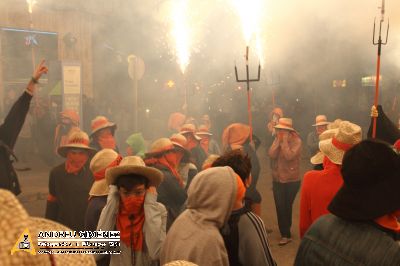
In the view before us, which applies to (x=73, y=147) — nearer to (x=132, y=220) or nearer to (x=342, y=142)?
(x=132, y=220)

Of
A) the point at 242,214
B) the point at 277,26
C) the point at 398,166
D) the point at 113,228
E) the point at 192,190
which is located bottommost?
the point at 113,228

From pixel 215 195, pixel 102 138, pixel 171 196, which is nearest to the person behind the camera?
pixel 215 195

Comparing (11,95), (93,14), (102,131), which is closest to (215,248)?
(102,131)

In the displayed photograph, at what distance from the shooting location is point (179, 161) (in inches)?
175

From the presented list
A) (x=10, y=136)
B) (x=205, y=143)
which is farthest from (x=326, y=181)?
(x=205, y=143)

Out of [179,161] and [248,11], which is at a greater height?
[248,11]

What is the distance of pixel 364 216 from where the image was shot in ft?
5.51

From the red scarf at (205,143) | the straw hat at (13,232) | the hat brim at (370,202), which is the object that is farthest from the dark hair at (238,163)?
the red scarf at (205,143)

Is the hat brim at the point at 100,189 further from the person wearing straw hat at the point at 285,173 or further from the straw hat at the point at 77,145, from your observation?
the person wearing straw hat at the point at 285,173

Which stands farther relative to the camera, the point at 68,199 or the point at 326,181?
the point at 68,199

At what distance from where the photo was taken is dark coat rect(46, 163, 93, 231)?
3.51 meters

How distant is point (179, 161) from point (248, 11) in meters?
6.12

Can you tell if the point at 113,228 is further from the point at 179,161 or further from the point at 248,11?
the point at 248,11

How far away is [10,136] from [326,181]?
2675mm
